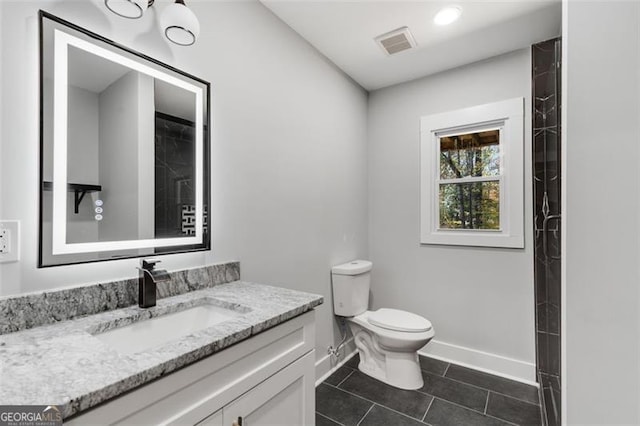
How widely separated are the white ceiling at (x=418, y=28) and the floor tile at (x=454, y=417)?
7.97 feet

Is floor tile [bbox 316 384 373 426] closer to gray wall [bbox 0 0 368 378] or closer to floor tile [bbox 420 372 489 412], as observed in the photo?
gray wall [bbox 0 0 368 378]

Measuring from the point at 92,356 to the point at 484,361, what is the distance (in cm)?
258

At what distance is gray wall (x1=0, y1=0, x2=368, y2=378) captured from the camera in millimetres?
918

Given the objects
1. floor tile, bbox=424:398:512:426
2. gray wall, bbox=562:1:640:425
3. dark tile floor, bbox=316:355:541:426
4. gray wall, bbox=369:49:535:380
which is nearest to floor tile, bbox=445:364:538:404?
dark tile floor, bbox=316:355:541:426

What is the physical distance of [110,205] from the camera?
110 centimetres

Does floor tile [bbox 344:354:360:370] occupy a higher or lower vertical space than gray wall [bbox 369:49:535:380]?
lower

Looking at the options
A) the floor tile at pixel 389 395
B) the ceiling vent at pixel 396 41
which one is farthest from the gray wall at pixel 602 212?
the ceiling vent at pixel 396 41

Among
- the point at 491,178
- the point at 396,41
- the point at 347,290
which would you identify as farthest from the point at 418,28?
the point at 347,290

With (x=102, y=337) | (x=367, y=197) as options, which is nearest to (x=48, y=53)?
(x=102, y=337)

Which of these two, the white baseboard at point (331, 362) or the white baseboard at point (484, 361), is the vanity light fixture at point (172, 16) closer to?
the white baseboard at point (331, 362)

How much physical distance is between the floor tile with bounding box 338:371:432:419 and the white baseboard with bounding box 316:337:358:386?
Answer: 147 millimetres

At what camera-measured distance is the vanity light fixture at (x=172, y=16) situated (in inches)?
41.8

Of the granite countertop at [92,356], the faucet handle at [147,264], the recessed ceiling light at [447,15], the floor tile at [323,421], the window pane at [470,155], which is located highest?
the recessed ceiling light at [447,15]

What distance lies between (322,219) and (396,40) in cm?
136
